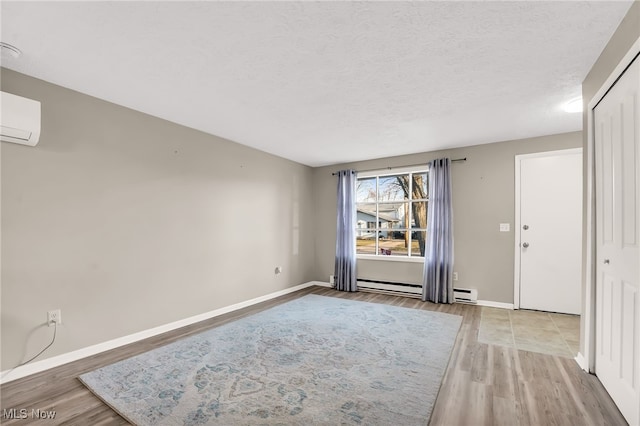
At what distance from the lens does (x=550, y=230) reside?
4.15 metres

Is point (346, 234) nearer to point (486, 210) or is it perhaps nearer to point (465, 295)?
point (465, 295)

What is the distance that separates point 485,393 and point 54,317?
139 inches

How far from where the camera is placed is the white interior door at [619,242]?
68.9 inches

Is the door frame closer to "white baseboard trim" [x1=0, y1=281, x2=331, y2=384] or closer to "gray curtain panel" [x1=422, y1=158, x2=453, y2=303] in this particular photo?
"gray curtain panel" [x1=422, y1=158, x2=453, y2=303]

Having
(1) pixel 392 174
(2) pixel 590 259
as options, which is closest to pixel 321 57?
(2) pixel 590 259

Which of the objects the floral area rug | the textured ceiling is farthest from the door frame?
the floral area rug

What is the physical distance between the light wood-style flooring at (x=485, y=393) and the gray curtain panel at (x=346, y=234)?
271 cm

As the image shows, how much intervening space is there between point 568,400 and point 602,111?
210 cm

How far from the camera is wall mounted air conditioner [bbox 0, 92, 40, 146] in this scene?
2.20 m

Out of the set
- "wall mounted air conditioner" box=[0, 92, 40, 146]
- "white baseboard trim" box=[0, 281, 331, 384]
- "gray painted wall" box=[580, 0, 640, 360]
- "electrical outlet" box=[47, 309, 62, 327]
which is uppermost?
"gray painted wall" box=[580, 0, 640, 360]

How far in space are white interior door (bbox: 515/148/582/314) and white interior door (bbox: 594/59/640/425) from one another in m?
2.00

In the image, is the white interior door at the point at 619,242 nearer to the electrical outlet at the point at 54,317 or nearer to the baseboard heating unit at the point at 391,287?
the baseboard heating unit at the point at 391,287

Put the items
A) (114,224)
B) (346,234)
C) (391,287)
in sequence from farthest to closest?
(346,234) < (391,287) < (114,224)

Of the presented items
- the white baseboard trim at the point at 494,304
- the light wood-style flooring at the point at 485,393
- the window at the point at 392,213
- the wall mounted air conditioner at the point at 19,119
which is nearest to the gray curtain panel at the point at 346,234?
the window at the point at 392,213
